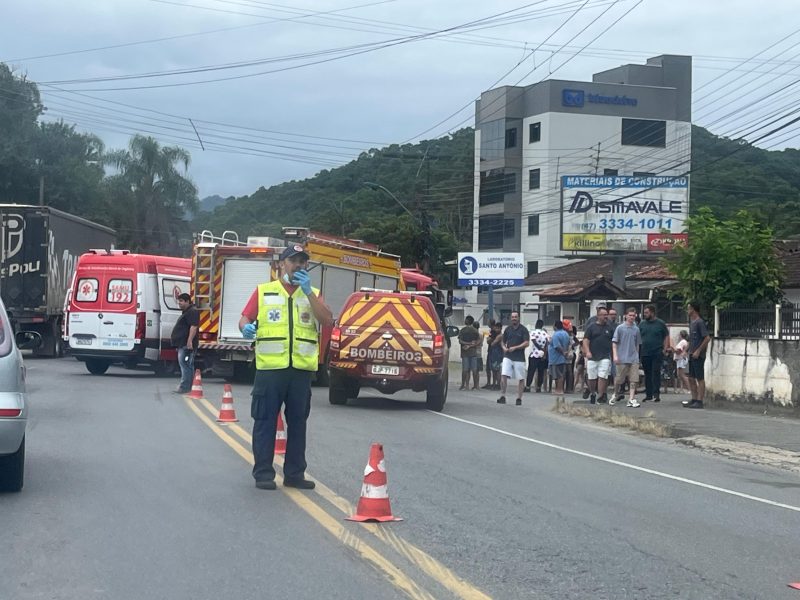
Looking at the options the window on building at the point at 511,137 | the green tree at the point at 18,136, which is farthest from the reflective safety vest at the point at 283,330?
the window on building at the point at 511,137

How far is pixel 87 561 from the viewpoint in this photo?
22.8 ft

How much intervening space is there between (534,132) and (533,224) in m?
5.53

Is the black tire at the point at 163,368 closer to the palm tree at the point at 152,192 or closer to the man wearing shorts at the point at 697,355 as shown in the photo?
the man wearing shorts at the point at 697,355

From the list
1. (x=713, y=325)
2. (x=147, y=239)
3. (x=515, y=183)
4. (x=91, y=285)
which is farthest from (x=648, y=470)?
(x=147, y=239)

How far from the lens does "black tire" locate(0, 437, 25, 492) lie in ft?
29.7

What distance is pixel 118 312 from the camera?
84.3 ft

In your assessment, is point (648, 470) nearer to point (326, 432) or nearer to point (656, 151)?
point (326, 432)

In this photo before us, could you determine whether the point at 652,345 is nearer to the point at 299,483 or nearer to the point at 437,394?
the point at 437,394

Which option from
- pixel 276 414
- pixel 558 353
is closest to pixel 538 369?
pixel 558 353

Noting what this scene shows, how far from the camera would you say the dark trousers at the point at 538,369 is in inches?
1052

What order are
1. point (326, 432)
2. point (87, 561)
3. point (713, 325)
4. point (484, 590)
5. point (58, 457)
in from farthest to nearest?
point (713, 325) → point (326, 432) → point (58, 457) → point (87, 561) → point (484, 590)

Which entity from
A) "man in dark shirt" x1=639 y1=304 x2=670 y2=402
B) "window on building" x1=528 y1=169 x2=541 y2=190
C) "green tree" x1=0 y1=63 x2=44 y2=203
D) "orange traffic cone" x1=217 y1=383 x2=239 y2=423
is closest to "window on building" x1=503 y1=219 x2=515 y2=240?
"window on building" x1=528 y1=169 x2=541 y2=190

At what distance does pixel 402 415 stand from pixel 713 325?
7375 millimetres

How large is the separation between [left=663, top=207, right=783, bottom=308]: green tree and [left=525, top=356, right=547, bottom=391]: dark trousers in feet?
17.4
